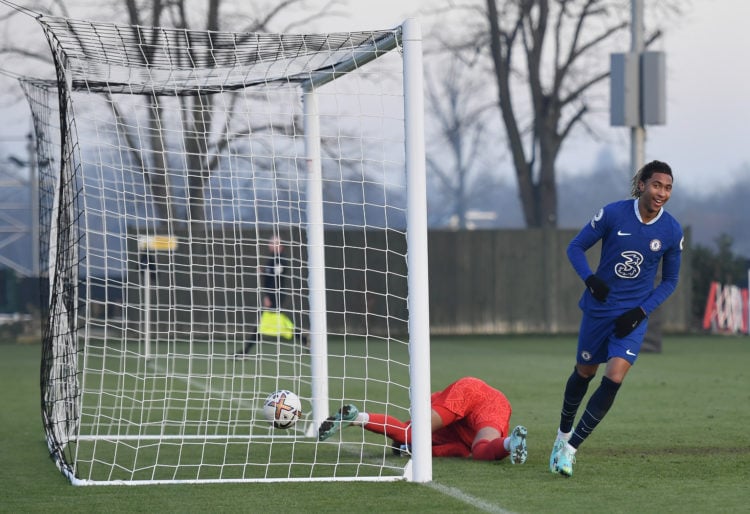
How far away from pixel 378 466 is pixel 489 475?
0.90 meters

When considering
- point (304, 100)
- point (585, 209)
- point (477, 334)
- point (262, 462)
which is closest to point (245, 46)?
point (304, 100)

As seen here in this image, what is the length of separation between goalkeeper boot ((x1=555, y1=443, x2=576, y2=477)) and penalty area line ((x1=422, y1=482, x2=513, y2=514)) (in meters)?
0.76

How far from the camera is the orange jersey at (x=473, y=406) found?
26.2ft

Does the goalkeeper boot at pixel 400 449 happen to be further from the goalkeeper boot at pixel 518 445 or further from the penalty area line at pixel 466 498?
the penalty area line at pixel 466 498

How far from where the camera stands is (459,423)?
8.26 metres

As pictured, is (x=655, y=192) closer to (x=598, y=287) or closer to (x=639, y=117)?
(x=598, y=287)

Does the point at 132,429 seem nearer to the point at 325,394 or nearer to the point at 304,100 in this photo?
the point at 325,394

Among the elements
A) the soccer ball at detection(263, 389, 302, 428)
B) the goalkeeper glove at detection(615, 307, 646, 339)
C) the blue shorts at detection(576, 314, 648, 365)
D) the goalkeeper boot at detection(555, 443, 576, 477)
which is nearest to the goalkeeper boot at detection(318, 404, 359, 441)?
the soccer ball at detection(263, 389, 302, 428)

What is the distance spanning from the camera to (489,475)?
7234mm

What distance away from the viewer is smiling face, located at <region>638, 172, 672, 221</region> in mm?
7074

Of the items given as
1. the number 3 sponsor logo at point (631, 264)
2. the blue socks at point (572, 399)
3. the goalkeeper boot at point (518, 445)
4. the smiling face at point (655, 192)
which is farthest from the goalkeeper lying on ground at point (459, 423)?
the smiling face at point (655, 192)

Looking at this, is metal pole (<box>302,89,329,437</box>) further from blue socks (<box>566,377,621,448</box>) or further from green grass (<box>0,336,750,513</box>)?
blue socks (<box>566,377,621,448</box>)

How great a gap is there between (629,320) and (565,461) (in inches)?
37.0

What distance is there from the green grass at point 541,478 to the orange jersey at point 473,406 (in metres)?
0.27
